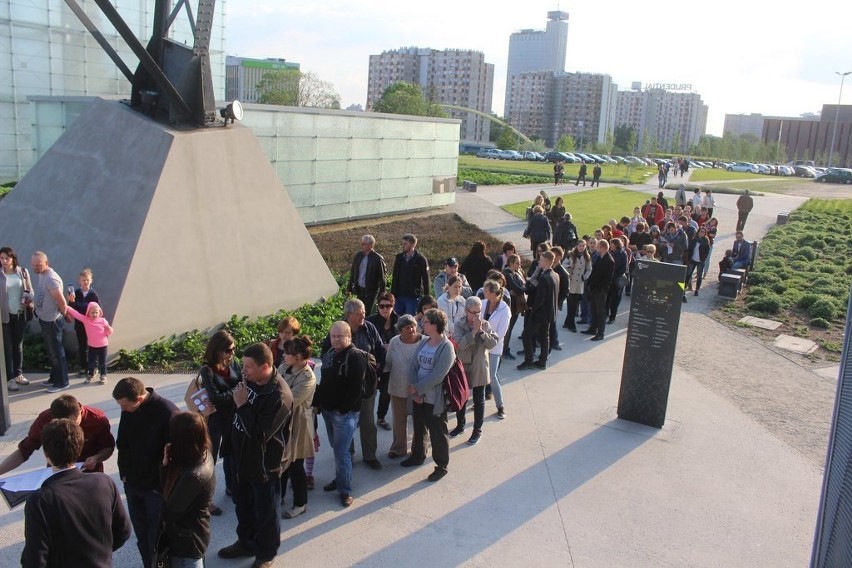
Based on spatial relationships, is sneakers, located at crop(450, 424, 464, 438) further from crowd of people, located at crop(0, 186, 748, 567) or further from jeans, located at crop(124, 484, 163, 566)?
jeans, located at crop(124, 484, 163, 566)

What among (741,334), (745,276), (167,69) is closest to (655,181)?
(745,276)

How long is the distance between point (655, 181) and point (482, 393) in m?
44.8

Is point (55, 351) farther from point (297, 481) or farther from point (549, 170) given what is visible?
point (549, 170)

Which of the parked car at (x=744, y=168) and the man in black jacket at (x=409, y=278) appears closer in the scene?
the man in black jacket at (x=409, y=278)

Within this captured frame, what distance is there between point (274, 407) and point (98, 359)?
4.74m

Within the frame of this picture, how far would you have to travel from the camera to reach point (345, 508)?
6.54m

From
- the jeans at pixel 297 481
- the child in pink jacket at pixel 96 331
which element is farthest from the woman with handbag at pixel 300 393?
the child in pink jacket at pixel 96 331

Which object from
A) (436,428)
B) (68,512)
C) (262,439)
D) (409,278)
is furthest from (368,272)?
(68,512)

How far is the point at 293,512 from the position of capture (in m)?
6.33

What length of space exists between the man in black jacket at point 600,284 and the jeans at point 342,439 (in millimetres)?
6758

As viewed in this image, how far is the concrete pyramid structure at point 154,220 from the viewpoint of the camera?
32.4 ft

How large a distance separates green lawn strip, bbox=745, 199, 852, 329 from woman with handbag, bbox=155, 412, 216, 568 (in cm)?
1343

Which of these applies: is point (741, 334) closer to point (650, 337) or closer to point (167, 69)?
point (650, 337)

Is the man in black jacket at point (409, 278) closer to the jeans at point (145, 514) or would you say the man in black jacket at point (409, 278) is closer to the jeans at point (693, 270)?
the jeans at point (145, 514)
